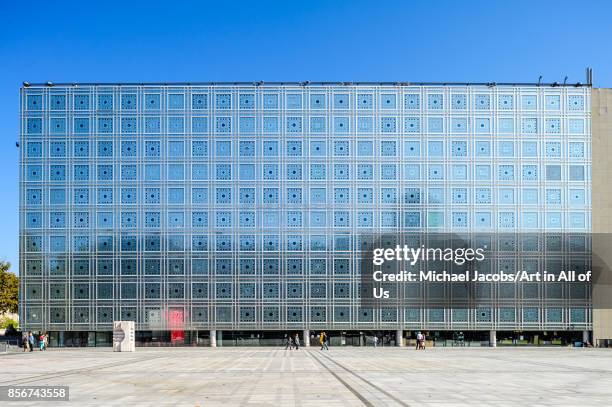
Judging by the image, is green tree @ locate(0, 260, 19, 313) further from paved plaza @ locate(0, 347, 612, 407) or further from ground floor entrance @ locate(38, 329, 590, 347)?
paved plaza @ locate(0, 347, 612, 407)

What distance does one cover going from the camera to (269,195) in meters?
83.6

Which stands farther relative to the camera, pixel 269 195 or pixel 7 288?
pixel 7 288

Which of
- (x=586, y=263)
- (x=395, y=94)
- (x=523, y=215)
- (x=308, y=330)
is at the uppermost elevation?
(x=395, y=94)

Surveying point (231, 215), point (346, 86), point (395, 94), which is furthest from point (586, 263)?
point (231, 215)

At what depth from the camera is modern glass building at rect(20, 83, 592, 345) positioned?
82.4 m

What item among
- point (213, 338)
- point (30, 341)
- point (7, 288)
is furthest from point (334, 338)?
point (7, 288)

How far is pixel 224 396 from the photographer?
27609mm

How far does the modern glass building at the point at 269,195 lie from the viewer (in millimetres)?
82438

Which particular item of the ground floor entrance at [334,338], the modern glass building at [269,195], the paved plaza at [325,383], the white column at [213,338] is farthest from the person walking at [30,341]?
the paved plaza at [325,383]

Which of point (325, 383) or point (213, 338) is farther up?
point (325, 383)

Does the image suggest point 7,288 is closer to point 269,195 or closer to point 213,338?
point 213,338

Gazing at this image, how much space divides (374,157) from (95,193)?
1302 inches

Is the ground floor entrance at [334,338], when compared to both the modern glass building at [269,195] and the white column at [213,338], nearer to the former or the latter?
the white column at [213,338]

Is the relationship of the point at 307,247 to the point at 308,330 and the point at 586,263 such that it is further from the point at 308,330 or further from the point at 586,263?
the point at 586,263
